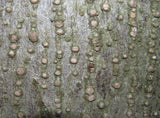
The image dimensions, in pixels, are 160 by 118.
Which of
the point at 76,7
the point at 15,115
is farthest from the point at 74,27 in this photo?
the point at 15,115

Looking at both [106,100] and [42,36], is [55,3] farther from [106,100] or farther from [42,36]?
[106,100]

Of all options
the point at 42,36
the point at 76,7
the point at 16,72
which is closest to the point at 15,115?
the point at 16,72

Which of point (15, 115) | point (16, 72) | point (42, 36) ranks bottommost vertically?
point (15, 115)

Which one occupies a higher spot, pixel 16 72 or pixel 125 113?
pixel 16 72

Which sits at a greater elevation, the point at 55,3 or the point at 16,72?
the point at 55,3

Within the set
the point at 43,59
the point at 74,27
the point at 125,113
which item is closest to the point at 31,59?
the point at 43,59

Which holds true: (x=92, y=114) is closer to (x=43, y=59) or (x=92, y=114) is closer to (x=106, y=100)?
(x=106, y=100)
